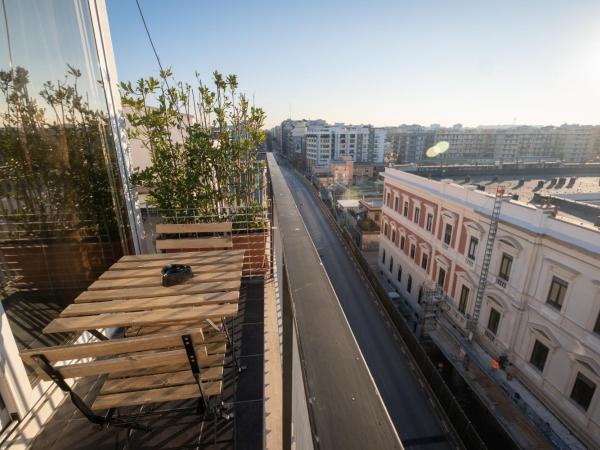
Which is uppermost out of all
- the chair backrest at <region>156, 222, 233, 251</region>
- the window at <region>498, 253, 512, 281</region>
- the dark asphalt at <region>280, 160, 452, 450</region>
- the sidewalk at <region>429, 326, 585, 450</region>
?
the chair backrest at <region>156, 222, 233, 251</region>

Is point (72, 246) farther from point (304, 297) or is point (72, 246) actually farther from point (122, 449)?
point (304, 297)

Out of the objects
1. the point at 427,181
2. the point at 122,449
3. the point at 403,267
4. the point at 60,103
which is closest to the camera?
the point at 122,449

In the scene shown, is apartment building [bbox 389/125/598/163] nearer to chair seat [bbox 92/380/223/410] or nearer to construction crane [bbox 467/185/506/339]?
construction crane [bbox 467/185/506/339]

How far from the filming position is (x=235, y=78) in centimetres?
479

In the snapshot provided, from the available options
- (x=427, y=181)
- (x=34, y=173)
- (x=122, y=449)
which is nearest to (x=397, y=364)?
(x=427, y=181)

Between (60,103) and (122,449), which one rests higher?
(60,103)

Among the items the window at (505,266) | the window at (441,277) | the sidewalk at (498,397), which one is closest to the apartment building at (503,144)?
the window at (441,277)

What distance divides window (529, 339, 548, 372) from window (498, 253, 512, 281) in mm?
2021

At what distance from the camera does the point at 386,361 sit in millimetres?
11766

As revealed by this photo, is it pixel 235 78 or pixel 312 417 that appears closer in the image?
pixel 312 417

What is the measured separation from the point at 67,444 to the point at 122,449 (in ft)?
1.39

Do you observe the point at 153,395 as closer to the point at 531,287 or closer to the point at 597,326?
the point at 597,326

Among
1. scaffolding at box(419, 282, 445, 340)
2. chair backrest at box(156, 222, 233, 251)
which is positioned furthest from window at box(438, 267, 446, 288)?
chair backrest at box(156, 222, 233, 251)

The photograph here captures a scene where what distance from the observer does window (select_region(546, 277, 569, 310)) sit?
8.22 m
